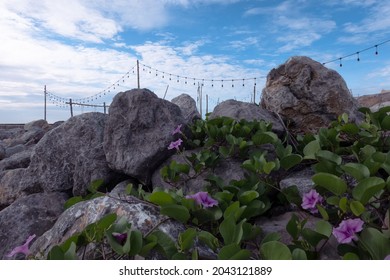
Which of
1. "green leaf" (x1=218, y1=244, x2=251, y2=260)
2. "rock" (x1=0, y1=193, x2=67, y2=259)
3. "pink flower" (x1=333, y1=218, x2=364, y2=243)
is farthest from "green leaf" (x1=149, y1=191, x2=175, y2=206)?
"rock" (x1=0, y1=193, x2=67, y2=259)

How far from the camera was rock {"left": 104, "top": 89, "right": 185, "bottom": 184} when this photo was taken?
10.0 ft

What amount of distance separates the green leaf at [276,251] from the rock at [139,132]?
6.15 feet

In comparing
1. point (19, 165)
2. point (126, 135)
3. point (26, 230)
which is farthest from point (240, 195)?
point (19, 165)

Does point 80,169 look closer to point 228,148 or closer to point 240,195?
point 228,148

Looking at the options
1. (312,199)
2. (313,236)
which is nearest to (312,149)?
(312,199)

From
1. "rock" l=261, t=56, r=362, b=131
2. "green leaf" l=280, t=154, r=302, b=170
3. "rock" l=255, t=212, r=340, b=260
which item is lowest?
"rock" l=255, t=212, r=340, b=260

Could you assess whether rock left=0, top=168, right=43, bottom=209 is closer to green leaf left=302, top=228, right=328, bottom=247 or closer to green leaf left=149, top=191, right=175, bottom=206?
green leaf left=149, top=191, right=175, bottom=206

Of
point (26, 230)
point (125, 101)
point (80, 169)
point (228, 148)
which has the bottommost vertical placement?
point (26, 230)

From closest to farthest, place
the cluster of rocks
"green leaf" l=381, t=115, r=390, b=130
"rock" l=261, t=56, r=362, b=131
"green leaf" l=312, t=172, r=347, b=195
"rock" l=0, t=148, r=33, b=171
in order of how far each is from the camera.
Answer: "green leaf" l=312, t=172, r=347, b=195 → "green leaf" l=381, t=115, r=390, b=130 → the cluster of rocks → "rock" l=261, t=56, r=362, b=131 → "rock" l=0, t=148, r=33, b=171

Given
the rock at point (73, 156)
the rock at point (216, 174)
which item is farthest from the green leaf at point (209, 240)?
the rock at point (73, 156)

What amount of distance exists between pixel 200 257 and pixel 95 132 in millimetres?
2456

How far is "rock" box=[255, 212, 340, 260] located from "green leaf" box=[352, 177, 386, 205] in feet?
0.74

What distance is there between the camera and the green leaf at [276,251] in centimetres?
123

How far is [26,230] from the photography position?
2.99 m
